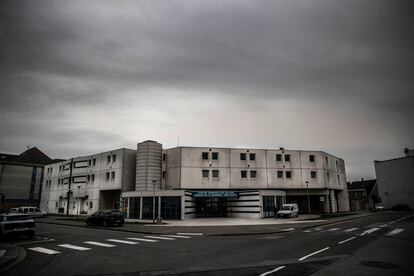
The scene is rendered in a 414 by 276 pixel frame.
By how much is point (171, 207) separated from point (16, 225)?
74.5ft

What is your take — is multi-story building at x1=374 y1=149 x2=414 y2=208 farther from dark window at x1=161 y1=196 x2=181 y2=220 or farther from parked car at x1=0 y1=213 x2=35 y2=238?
parked car at x1=0 y1=213 x2=35 y2=238

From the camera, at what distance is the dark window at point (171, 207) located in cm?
4072

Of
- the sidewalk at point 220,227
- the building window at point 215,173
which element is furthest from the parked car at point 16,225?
the building window at point 215,173

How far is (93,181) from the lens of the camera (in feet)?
178

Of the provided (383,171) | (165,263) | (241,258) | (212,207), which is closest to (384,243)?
(241,258)

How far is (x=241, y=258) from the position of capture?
12.2 m

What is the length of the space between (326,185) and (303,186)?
4.72 metres

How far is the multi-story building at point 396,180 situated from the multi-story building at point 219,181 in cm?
2872

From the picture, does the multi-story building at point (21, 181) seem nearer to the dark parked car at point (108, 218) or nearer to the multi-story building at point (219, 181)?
the multi-story building at point (219, 181)

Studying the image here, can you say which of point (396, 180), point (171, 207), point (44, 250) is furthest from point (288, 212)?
point (396, 180)

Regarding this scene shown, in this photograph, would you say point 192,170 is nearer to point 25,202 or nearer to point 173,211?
point 173,211

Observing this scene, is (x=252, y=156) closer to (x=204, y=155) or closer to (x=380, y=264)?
(x=204, y=155)

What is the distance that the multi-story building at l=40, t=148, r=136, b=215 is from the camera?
164 ft

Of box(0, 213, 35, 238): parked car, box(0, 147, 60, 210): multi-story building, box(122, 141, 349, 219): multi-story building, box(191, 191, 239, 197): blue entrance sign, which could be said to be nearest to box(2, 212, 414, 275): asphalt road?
box(0, 213, 35, 238): parked car
